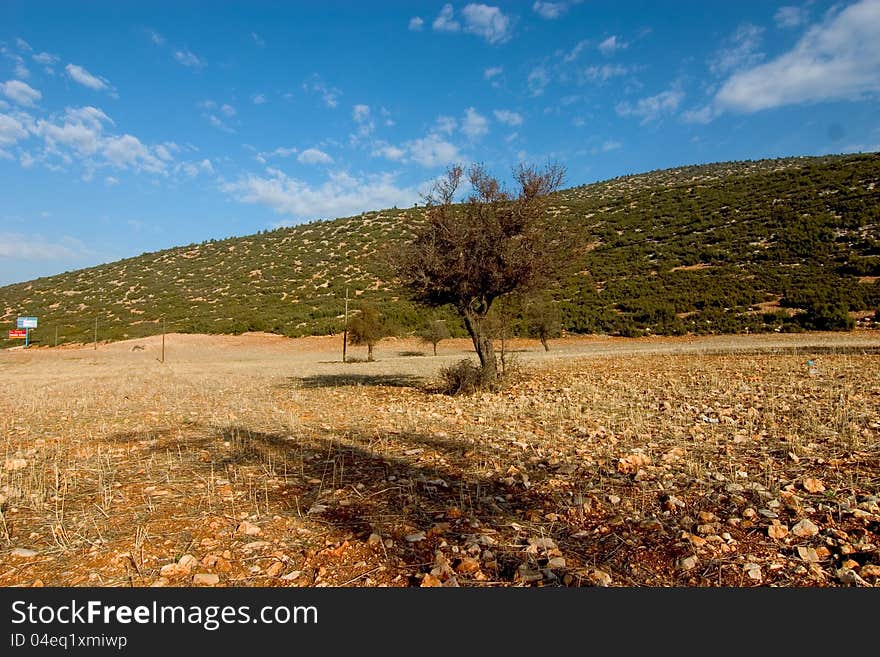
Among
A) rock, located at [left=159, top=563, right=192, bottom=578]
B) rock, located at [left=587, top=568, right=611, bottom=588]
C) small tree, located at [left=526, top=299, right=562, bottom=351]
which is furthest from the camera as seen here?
small tree, located at [left=526, top=299, right=562, bottom=351]

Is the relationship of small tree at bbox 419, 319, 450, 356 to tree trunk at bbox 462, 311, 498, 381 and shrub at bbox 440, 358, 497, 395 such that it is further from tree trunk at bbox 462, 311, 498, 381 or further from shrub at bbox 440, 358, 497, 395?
shrub at bbox 440, 358, 497, 395

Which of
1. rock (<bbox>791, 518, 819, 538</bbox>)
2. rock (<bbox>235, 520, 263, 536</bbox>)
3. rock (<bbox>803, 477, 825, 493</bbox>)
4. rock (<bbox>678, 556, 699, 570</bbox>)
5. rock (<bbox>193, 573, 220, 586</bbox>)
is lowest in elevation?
rock (<bbox>235, 520, 263, 536</bbox>)

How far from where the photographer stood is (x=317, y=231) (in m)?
89.5

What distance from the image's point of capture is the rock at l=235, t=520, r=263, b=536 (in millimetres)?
4117

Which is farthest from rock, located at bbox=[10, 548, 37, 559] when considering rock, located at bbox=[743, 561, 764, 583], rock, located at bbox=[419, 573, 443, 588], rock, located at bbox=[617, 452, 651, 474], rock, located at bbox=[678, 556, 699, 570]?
rock, located at bbox=[617, 452, 651, 474]

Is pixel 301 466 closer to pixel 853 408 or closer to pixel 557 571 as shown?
pixel 557 571

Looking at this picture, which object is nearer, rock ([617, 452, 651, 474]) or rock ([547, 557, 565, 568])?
rock ([547, 557, 565, 568])

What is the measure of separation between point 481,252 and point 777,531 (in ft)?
34.4

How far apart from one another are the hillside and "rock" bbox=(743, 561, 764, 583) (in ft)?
76.7

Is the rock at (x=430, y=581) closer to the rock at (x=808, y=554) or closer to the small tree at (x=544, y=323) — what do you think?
the rock at (x=808, y=554)

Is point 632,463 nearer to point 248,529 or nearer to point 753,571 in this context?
point 753,571

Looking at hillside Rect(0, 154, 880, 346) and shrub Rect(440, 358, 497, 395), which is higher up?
hillside Rect(0, 154, 880, 346)

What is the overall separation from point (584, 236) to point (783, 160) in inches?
3648

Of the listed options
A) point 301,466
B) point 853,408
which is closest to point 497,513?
point 301,466
